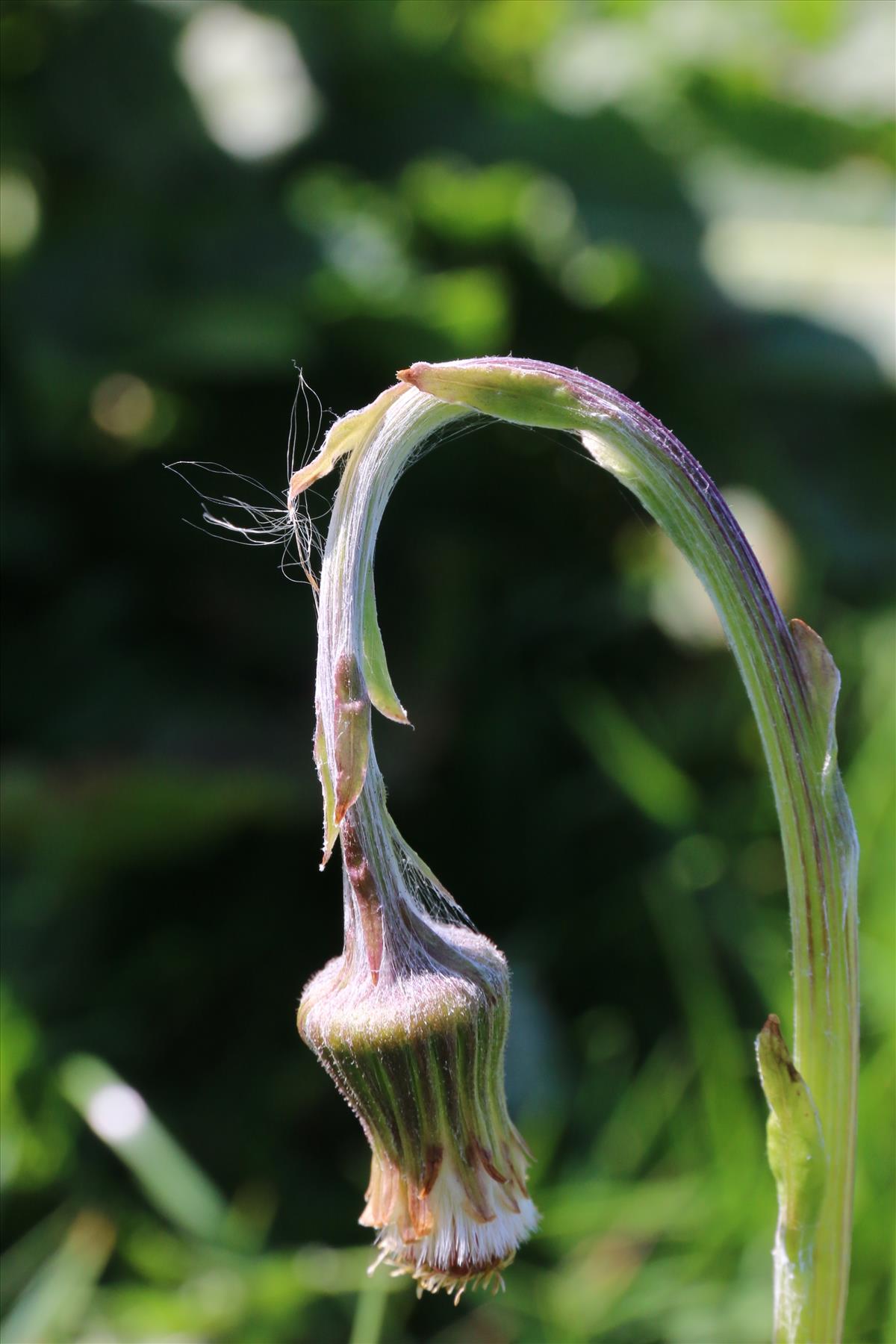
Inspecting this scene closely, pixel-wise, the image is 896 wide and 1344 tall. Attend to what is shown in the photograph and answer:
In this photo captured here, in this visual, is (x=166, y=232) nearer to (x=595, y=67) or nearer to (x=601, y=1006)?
(x=595, y=67)

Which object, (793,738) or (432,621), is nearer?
(793,738)

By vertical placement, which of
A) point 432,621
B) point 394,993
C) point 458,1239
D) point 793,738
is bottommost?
point 432,621

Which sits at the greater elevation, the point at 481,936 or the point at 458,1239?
the point at 481,936

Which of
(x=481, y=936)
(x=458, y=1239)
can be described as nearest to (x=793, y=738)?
(x=481, y=936)

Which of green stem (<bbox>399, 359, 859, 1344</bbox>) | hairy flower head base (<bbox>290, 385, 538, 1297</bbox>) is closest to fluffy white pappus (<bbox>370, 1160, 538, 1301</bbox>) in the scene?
hairy flower head base (<bbox>290, 385, 538, 1297</bbox>)

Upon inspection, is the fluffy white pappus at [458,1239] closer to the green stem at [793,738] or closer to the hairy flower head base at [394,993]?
the hairy flower head base at [394,993]

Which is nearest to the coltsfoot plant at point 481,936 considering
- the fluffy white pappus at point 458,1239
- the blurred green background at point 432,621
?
the fluffy white pappus at point 458,1239

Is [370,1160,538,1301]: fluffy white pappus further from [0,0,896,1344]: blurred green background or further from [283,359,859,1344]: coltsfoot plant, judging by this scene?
[0,0,896,1344]: blurred green background

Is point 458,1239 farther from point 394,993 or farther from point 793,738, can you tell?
point 793,738
